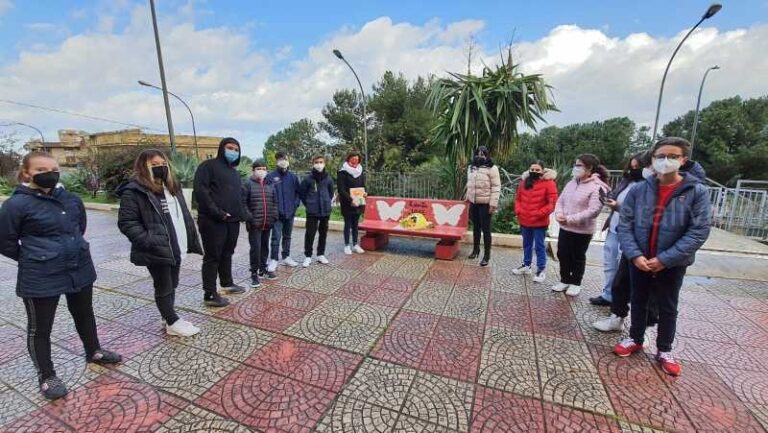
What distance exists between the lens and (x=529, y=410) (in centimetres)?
203

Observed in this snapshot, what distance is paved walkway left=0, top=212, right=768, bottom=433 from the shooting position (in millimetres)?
1951

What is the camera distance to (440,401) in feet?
6.86

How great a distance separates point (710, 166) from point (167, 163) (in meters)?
40.1

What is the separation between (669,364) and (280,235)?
4340 millimetres

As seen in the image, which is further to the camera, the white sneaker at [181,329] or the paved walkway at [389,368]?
Answer: the white sneaker at [181,329]

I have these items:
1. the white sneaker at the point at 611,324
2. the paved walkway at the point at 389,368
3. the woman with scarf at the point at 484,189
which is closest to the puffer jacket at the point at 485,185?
the woman with scarf at the point at 484,189

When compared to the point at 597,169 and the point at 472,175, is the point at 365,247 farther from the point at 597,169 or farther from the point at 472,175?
the point at 597,169

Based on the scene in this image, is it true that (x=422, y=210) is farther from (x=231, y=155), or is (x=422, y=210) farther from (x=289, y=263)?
(x=231, y=155)

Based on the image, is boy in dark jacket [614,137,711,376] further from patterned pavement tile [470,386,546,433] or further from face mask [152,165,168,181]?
face mask [152,165,168,181]

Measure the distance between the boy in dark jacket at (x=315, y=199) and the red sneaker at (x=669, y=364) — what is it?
386 cm

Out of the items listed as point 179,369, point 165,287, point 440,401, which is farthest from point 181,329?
point 440,401

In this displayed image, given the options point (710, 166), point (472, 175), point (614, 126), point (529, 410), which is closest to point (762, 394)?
point (529, 410)

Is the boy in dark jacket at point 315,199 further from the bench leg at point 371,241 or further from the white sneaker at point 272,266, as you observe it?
the bench leg at point 371,241

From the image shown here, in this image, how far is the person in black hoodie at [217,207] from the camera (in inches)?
125
